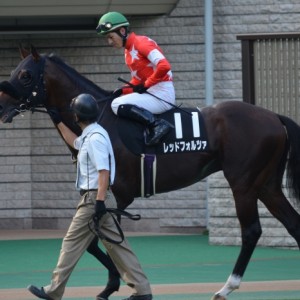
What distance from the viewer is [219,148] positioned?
11852 millimetres

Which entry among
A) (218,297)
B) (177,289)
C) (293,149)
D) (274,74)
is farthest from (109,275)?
(274,74)

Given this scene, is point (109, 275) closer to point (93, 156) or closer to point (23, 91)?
point (93, 156)

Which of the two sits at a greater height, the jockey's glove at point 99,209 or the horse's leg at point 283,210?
the jockey's glove at point 99,209

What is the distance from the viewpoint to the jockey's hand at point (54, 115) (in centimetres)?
1147

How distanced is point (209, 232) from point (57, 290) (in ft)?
22.2

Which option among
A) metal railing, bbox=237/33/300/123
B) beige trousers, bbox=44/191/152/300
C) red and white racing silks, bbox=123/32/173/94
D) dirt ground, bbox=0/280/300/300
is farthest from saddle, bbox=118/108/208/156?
metal railing, bbox=237/33/300/123

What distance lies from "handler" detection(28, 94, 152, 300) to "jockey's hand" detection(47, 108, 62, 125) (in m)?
1.41

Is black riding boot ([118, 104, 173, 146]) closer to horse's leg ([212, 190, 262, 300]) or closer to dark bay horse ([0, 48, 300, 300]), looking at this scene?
dark bay horse ([0, 48, 300, 300])

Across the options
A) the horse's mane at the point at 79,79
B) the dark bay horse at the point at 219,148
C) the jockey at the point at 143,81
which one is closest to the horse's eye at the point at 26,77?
the dark bay horse at the point at 219,148

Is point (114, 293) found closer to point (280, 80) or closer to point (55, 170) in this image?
point (280, 80)

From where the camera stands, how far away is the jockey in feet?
37.7

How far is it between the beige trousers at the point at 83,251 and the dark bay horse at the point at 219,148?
52.1 inches

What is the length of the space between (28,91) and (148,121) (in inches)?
49.3

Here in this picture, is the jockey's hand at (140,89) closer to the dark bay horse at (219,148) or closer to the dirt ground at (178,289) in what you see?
the dark bay horse at (219,148)
